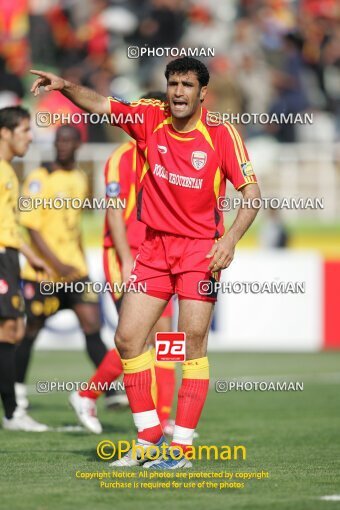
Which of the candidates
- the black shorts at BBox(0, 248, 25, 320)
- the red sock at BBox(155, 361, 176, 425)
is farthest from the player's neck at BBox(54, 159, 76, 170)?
the red sock at BBox(155, 361, 176, 425)

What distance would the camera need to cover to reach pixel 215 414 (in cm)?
1070

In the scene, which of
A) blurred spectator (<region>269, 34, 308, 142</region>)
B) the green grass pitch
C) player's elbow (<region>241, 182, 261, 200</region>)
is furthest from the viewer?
blurred spectator (<region>269, 34, 308, 142</region>)

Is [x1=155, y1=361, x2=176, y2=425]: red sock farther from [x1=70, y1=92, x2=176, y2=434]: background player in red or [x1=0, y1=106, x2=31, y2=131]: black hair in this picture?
[x1=0, y1=106, x2=31, y2=131]: black hair

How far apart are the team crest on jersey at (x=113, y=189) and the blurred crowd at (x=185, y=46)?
9374 mm

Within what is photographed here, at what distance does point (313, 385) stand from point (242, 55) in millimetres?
8599

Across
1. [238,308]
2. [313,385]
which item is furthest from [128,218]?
[238,308]

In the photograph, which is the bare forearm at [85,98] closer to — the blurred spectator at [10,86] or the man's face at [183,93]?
the man's face at [183,93]

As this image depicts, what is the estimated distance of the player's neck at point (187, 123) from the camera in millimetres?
7254

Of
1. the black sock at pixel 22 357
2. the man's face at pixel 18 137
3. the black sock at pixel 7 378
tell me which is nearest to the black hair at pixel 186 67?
the man's face at pixel 18 137

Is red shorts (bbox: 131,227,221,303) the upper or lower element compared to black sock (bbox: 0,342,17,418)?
upper

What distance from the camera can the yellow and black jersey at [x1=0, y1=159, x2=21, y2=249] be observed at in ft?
30.0

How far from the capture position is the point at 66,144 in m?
10.8

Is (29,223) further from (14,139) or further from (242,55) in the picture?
(242,55)

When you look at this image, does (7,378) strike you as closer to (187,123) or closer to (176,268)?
(176,268)
